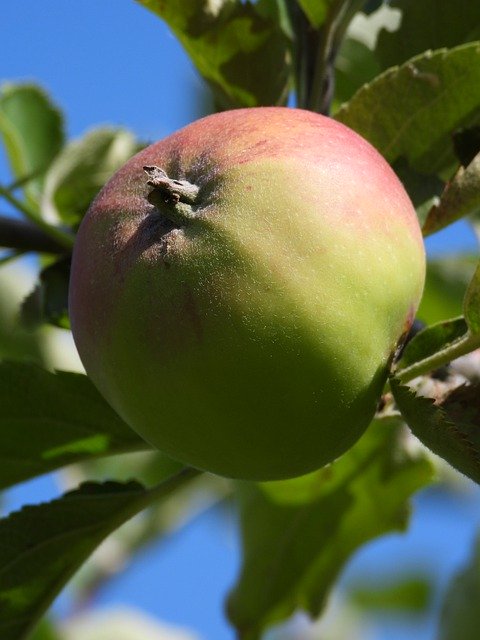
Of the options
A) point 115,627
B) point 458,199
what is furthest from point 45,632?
point 458,199

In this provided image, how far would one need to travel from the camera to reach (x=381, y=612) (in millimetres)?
2934

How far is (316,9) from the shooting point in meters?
1.41

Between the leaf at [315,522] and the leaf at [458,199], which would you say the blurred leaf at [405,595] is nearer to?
the leaf at [315,522]

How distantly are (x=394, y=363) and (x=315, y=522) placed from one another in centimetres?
77

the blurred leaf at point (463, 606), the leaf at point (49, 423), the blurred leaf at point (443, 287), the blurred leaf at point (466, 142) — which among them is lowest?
the blurred leaf at point (463, 606)

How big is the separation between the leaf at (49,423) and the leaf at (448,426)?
1.28 feet

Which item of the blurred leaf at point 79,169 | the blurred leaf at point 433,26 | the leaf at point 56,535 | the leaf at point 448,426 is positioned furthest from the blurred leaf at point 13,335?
the leaf at point 448,426

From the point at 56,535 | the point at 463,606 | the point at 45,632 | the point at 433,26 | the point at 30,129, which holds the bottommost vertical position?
the point at 45,632

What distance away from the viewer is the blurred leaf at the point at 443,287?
1.79 metres

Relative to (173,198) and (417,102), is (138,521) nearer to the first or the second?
(417,102)

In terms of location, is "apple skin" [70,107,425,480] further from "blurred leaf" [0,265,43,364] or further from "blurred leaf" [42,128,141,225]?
"blurred leaf" [0,265,43,364]

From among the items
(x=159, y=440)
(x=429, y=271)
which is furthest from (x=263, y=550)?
(x=159, y=440)

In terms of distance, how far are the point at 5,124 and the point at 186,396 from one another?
41.2 inches

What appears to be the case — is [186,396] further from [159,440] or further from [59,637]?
[59,637]
